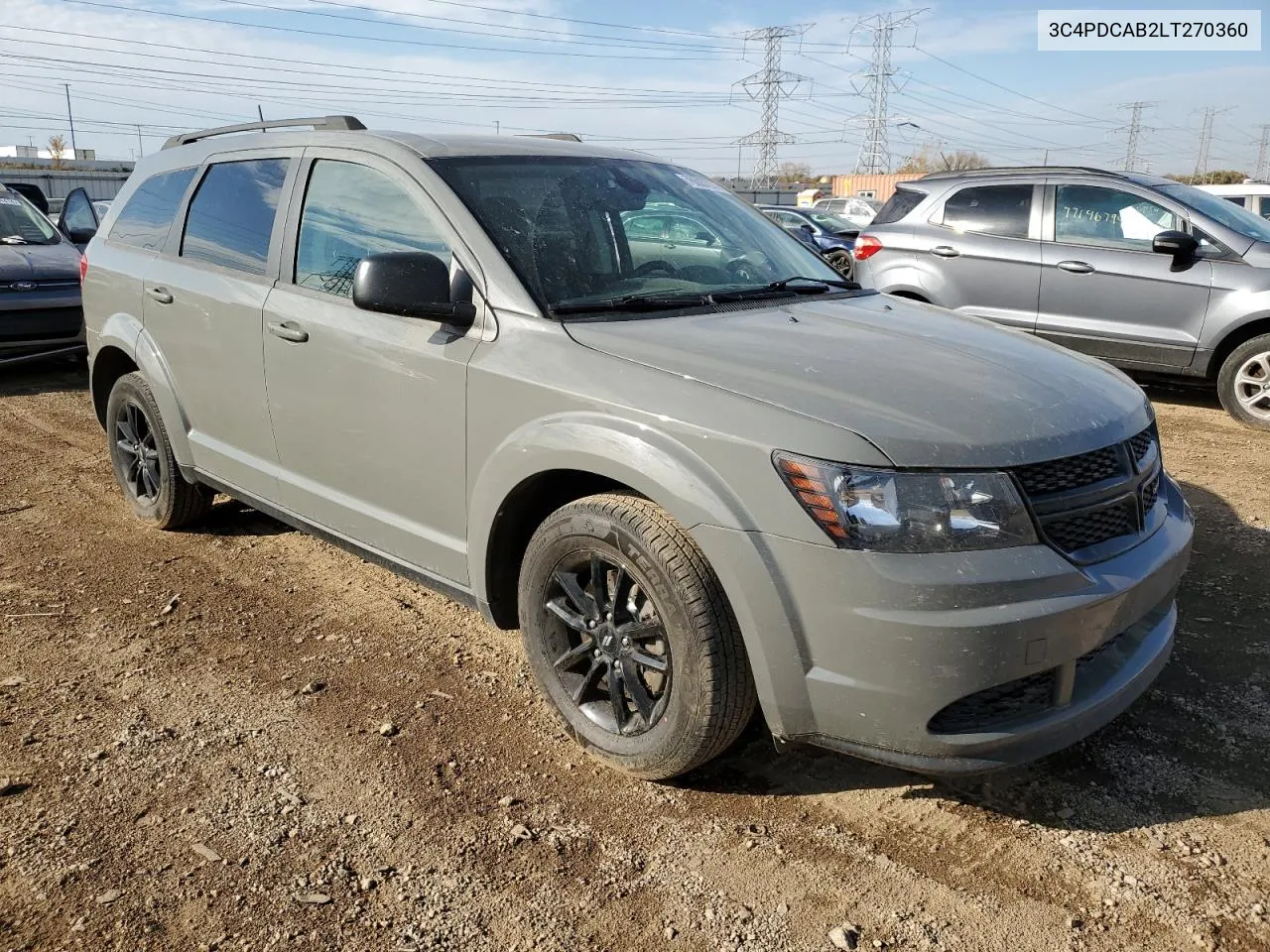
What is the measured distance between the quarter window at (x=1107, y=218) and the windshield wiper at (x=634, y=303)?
18.3 feet

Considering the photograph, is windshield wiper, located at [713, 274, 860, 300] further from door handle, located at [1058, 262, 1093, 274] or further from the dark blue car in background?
the dark blue car in background

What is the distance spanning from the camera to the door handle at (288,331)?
3.64 m

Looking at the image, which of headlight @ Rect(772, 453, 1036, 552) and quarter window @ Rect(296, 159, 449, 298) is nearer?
headlight @ Rect(772, 453, 1036, 552)

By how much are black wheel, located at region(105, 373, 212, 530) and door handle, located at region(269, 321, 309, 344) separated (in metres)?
1.23

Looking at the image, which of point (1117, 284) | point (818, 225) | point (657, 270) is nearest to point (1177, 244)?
point (1117, 284)

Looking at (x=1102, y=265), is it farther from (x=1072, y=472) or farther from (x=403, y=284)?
(x=403, y=284)

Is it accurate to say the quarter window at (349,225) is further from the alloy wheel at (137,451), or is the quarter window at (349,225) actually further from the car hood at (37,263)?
the car hood at (37,263)

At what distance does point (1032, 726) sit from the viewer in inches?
96.0

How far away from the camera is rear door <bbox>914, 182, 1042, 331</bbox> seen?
7926 mm

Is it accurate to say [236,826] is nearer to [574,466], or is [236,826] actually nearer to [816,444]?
[574,466]

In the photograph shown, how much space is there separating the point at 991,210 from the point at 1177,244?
148 cm

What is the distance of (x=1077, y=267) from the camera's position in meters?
7.65

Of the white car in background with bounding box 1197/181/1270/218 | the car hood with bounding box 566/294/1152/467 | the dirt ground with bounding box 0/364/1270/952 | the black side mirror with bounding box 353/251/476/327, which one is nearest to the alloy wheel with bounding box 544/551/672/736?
the dirt ground with bounding box 0/364/1270/952

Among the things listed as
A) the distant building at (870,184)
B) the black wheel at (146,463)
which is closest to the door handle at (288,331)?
the black wheel at (146,463)
